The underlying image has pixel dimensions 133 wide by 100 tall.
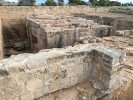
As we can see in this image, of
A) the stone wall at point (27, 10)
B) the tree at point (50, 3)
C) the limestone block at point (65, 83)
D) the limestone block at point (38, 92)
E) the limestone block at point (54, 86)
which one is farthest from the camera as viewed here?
the tree at point (50, 3)

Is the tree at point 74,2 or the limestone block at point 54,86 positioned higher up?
the tree at point 74,2

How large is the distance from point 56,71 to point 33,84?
1.63 feet

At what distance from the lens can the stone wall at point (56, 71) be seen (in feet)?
9.40

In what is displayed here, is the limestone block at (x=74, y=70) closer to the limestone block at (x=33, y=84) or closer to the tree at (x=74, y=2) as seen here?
the limestone block at (x=33, y=84)

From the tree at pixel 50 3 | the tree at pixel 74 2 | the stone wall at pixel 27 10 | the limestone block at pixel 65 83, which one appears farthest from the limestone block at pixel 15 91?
the tree at pixel 74 2

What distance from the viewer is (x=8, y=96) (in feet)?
9.35

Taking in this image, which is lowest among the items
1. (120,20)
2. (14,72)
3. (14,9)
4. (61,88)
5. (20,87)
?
(61,88)

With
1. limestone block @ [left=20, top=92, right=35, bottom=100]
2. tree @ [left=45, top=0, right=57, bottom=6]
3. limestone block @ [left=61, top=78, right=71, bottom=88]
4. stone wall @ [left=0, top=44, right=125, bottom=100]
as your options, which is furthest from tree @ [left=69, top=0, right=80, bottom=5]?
limestone block @ [left=20, top=92, right=35, bottom=100]

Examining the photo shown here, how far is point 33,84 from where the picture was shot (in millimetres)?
3076

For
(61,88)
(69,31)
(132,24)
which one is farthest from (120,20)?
(61,88)

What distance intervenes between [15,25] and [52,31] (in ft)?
29.3

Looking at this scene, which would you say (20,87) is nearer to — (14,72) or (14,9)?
(14,72)

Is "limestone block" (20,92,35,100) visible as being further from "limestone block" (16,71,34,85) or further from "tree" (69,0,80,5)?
"tree" (69,0,80,5)

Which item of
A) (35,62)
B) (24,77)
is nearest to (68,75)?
(35,62)
